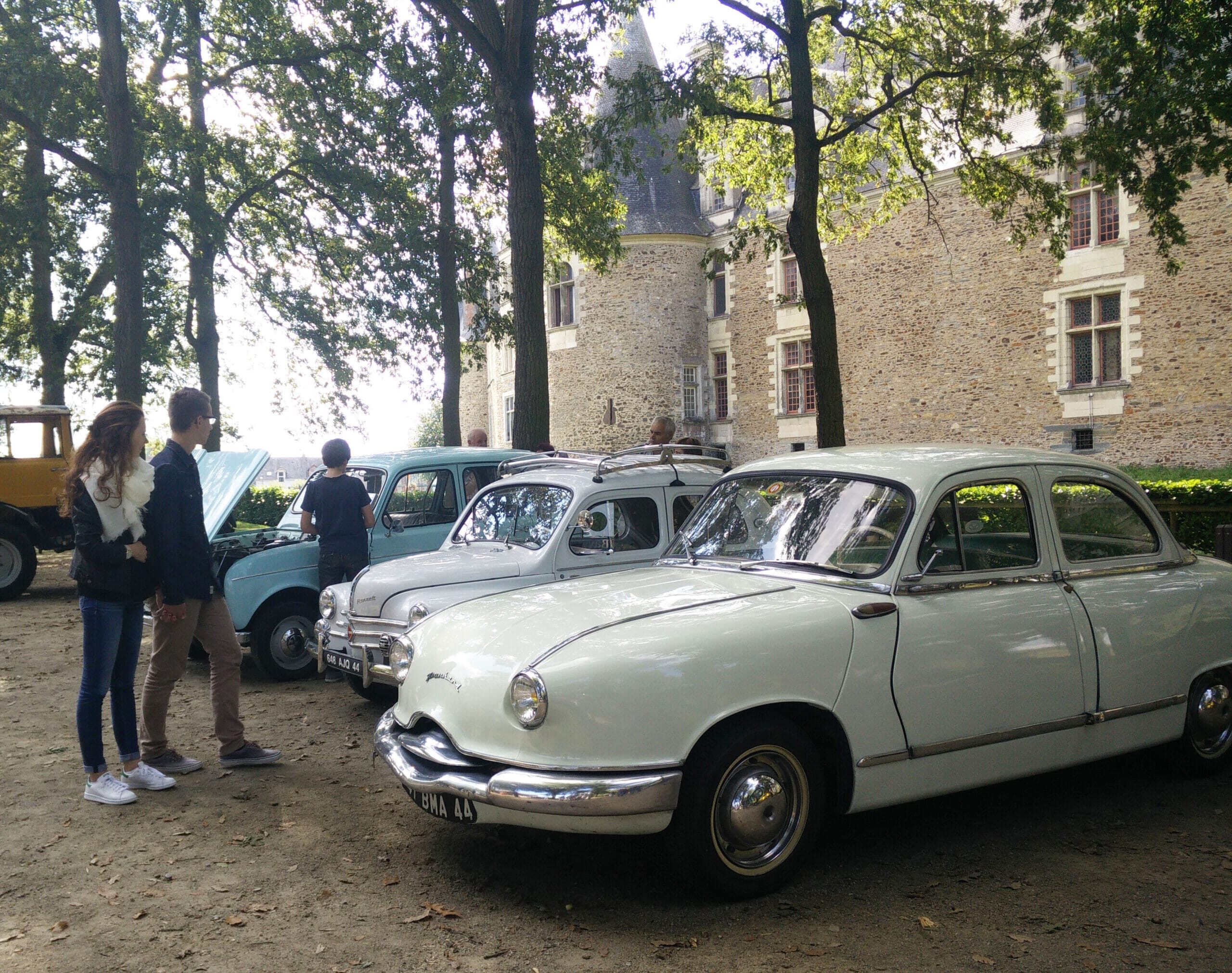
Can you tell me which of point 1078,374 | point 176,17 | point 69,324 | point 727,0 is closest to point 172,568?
point 727,0

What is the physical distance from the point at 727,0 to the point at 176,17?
11.6m

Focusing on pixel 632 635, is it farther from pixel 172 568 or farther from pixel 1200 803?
pixel 1200 803

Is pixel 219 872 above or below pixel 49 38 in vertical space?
below

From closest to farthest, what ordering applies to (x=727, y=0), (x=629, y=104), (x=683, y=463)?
(x=683, y=463) → (x=727, y=0) → (x=629, y=104)

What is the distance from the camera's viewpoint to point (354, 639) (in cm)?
713

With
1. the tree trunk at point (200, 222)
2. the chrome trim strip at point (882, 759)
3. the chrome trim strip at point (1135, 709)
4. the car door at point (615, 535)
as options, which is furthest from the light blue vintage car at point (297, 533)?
the tree trunk at point (200, 222)

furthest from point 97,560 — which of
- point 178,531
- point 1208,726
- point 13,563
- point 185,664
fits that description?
point 13,563

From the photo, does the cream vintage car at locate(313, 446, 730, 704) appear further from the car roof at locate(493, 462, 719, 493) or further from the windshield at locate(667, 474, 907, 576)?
the windshield at locate(667, 474, 907, 576)

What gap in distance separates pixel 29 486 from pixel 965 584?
564 inches

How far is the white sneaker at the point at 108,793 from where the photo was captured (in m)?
5.36

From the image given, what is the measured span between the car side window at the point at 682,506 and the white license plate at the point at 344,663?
98.4 inches

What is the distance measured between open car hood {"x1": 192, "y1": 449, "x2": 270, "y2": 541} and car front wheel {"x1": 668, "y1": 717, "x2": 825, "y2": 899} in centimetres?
574

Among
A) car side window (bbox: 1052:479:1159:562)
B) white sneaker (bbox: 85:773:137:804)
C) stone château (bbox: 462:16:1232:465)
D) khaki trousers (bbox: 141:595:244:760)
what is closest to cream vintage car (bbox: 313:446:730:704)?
khaki trousers (bbox: 141:595:244:760)

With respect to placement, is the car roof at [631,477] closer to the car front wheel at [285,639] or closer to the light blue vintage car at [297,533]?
the light blue vintage car at [297,533]
